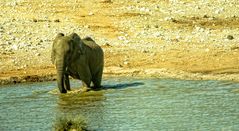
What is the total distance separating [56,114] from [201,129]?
3.80 m

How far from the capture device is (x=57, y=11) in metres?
39.4

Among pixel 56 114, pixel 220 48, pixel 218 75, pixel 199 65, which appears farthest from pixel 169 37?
pixel 56 114

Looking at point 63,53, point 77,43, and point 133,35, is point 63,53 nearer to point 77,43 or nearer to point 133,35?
point 77,43

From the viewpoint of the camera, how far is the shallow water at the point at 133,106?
58.3ft

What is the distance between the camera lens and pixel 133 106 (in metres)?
19.8

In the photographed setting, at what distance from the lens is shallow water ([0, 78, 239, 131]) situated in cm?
1778

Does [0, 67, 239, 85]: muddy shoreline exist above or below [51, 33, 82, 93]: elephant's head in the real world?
below

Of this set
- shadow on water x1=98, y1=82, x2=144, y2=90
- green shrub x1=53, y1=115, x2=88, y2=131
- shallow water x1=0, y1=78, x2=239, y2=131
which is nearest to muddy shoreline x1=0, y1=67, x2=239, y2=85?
shallow water x1=0, y1=78, x2=239, y2=131

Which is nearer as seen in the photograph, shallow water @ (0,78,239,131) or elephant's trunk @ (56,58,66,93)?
shallow water @ (0,78,239,131)

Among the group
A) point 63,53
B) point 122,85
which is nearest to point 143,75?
point 122,85

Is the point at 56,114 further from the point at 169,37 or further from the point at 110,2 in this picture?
the point at 110,2

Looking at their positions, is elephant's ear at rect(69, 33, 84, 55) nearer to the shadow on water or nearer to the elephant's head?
the elephant's head

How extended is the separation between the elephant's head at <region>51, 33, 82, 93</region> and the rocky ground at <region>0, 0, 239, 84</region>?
316cm

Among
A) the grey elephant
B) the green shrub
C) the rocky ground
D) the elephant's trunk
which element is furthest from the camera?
the rocky ground
